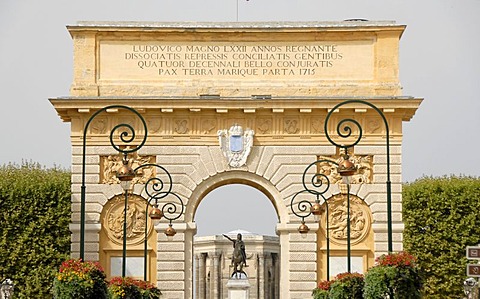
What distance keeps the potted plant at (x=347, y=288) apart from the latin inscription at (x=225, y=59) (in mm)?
11534

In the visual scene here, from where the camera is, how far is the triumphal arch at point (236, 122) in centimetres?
4466

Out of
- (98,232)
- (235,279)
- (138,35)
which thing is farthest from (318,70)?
(235,279)

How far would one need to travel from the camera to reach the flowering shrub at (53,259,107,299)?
1123 inches

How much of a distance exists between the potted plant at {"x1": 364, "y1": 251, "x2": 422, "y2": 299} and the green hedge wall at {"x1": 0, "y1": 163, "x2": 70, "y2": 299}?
1838 cm

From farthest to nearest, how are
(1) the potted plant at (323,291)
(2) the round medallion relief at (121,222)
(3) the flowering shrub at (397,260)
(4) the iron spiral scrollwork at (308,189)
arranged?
(2) the round medallion relief at (121,222), (4) the iron spiral scrollwork at (308,189), (1) the potted plant at (323,291), (3) the flowering shrub at (397,260)

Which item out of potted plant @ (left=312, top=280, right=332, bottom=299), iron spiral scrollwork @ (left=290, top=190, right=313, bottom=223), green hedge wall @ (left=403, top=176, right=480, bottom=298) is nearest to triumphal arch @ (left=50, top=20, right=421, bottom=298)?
iron spiral scrollwork @ (left=290, top=190, right=313, bottom=223)

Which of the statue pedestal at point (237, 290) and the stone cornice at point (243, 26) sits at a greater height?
the stone cornice at point (243, 26)

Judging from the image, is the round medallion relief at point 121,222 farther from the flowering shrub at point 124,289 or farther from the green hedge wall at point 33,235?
the flowering shrub at point 124,289

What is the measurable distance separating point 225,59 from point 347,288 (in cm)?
1288

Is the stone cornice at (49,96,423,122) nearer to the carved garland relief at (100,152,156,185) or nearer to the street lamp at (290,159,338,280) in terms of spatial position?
the carved garland relief at (100,152,156,185)

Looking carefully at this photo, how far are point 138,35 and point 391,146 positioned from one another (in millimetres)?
9271

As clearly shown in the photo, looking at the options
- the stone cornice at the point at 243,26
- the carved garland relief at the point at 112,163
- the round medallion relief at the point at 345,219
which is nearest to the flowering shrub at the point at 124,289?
the carved garland relief at the point at 112,163

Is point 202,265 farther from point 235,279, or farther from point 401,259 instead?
point 401,259

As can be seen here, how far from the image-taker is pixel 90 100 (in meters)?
44.2
